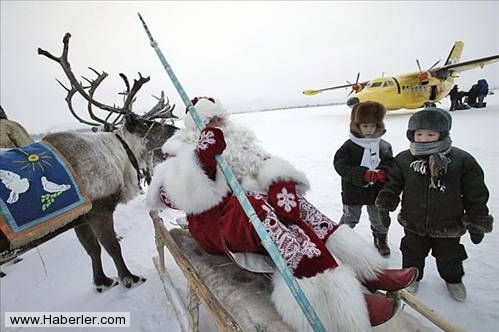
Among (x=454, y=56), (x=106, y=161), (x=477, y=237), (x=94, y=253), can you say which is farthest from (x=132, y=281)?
(x=454, y=56)

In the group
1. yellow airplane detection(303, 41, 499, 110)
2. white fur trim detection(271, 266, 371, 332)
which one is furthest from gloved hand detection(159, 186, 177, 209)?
yellow airplane detection(303, 41, 499, 110)

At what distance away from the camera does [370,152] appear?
87.2 inches

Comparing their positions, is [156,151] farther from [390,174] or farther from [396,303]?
[396,303]

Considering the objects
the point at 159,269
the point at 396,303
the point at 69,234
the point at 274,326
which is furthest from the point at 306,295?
the point at 69,234

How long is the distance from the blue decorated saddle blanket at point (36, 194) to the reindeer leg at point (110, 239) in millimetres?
298

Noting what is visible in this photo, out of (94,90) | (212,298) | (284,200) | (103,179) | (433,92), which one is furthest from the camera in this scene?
(433,92)

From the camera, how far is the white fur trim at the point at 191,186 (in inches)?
56.8

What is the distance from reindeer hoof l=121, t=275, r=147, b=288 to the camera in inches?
93.8

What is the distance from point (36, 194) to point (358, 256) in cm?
206

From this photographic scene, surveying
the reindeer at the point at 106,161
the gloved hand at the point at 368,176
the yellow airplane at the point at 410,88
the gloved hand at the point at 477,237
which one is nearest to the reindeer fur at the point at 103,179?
the reindeer at the point at 106,161

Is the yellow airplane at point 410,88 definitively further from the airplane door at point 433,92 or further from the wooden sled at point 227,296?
the wooden sled at point 227,296

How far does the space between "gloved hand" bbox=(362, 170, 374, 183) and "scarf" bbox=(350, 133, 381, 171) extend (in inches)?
6.6

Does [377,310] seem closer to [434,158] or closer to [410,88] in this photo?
[434,158]

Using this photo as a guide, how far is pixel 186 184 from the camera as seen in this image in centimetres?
145
